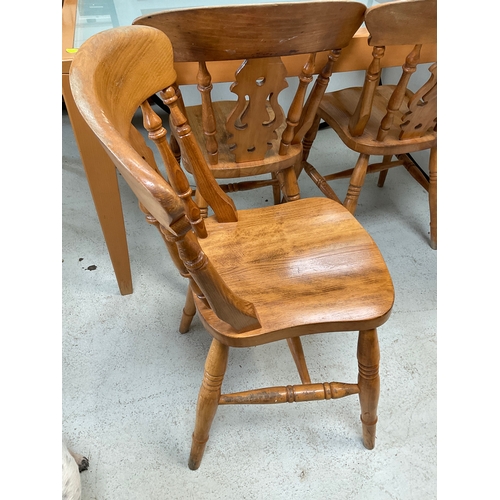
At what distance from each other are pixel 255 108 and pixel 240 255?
344mm

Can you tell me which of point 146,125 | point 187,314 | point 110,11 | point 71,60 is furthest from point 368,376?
point 110,11

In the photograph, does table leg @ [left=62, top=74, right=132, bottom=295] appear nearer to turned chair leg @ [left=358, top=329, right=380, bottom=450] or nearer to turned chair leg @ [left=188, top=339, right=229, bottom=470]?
turned chair leg @ [left=188, top=339, right=229, bottom=470]

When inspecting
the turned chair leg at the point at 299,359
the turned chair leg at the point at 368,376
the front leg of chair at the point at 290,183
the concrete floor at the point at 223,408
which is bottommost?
the concrete floor at the point at 223,408

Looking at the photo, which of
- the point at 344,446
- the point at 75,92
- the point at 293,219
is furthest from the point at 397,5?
the point at 344,446

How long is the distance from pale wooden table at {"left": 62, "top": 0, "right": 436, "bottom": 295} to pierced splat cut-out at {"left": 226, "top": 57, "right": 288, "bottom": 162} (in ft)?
0.51

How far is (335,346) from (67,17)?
1.17m

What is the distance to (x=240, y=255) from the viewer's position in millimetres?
1027

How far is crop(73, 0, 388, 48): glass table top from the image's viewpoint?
4.09 feet

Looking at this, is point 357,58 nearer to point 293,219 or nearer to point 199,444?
point 293,219

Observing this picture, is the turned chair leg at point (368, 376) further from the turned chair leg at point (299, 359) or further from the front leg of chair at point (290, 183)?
the front leg of chair at point (290, 183)

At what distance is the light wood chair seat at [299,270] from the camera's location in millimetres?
881

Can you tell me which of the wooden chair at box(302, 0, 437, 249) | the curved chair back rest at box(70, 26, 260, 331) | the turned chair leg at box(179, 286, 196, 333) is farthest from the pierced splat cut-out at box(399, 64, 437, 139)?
the turned chair leg at box(179, 286, 196, 333)

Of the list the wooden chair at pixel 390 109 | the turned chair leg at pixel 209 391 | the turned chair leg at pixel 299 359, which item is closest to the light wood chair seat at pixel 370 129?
the wooden chair at pixel 390 109

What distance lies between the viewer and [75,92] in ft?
1.92
